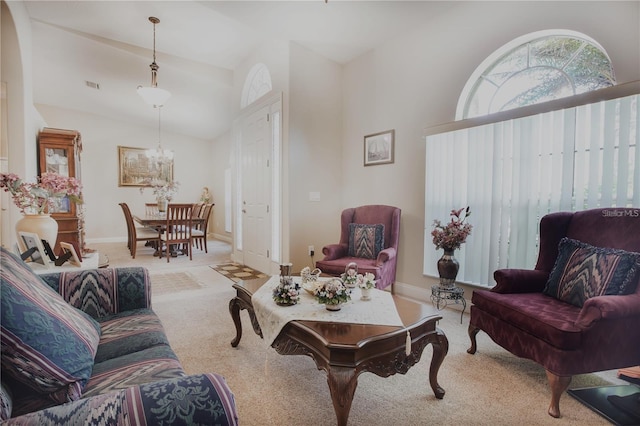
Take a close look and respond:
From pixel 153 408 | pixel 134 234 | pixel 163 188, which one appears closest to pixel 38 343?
pixel 153 408

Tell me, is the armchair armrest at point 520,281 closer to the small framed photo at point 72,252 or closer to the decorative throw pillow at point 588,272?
the decorative throw pillow at point 588,272

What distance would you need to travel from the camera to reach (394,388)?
1817mm

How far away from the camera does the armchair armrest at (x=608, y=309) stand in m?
1.53

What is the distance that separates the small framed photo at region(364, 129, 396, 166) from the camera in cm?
379

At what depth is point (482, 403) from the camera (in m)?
1.68

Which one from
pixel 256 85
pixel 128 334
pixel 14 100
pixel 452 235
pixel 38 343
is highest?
pixel 256 85

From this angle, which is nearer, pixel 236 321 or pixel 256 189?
pixel 236 321

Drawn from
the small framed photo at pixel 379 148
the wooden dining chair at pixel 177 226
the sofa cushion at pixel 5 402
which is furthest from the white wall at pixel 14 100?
the small framed photo at pixel 379 148

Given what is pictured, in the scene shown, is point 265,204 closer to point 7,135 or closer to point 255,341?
point 255,341

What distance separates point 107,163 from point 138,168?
681 millimetres

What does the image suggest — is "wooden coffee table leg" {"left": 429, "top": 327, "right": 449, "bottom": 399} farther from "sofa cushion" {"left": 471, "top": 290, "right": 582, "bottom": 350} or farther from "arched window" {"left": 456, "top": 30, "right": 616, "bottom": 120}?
"arched window" {"left": 456, "top": 30, "right": 616, "bottom": 120}

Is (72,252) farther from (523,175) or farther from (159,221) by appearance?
(523,175)

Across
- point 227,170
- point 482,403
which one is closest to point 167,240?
point 227,170

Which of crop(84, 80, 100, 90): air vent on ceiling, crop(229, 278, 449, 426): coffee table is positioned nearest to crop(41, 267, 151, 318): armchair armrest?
crop(229, 278, 449, 426): coffee table
